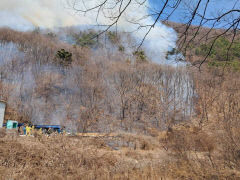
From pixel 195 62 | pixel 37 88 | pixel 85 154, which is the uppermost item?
pixel 37 88

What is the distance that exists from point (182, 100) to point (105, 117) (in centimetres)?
1033

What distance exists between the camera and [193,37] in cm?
274

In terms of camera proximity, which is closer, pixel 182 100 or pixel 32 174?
pixel 32 174

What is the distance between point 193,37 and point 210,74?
21681 millimetres

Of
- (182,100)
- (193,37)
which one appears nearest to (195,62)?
(193,37)

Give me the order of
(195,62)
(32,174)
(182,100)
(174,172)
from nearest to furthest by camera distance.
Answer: (195,62) < (32,174) < (174,172) < (182,100)

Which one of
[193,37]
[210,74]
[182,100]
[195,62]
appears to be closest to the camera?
[193,37]

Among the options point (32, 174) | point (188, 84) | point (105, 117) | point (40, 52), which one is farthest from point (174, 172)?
point (40, 52)

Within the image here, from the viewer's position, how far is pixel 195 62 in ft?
10.9

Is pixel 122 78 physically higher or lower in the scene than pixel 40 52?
lower

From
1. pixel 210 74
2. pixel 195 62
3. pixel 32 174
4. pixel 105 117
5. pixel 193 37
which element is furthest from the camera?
pixel 105 117

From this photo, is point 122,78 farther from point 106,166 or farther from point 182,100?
point 106,166

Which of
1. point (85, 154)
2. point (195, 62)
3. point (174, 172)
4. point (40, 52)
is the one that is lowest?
point (174, 172)

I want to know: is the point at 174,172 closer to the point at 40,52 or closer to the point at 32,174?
the point at 32,174
